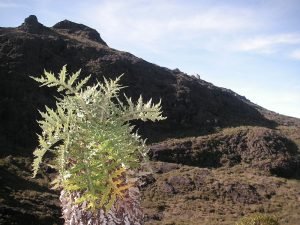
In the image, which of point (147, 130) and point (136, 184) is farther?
point (147, 130)

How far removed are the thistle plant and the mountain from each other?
1689 cm

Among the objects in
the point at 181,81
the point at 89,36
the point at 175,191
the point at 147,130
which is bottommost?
the point at 175,191

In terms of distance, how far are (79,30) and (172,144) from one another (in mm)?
49234

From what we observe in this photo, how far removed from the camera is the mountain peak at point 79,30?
295ft

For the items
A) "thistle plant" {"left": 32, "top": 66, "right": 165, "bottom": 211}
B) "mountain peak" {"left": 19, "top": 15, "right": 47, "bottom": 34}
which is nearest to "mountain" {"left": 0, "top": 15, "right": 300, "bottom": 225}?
"mountain peak" {"left": 19, "top": 15, "right": 47, "bottom": 34}

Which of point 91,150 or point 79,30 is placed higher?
point 79,30

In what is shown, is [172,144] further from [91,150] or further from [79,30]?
[91,150]

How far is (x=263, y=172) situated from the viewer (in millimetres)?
50250

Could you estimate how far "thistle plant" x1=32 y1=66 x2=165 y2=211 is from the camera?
276 centimetres

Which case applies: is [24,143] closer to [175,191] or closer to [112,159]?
[175,191]

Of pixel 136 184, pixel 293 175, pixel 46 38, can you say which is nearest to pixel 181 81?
pixel 46 38

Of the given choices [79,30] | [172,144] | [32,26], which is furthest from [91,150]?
[79,30]

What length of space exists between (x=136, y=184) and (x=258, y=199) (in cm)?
4081

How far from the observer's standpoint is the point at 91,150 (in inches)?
110
